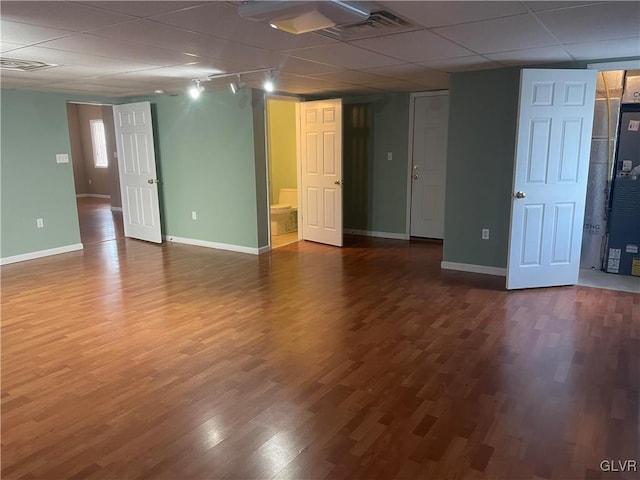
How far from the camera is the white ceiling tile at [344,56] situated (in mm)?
3329

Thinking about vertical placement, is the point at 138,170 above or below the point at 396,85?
below

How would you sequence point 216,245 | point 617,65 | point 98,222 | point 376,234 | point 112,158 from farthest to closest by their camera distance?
point 112,158, point 98,222, point 376,234, point 216,245, point 617,65

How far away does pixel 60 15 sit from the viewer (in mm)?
2439

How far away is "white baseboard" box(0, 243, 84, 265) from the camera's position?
225 inches

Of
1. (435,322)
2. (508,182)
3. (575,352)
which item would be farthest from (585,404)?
(508,182)

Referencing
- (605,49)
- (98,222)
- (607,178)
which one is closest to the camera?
(605,49)

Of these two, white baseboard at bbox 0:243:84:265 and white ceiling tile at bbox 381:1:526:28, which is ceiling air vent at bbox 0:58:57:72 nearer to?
white baseboard at bbox 0:243:84:265

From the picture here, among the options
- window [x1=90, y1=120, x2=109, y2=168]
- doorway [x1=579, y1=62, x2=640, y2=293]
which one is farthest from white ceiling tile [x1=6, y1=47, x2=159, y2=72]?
window [x1=90, y1=120, x2=109, y2=168]

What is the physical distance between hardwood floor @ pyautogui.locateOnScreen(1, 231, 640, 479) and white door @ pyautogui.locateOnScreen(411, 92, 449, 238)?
1943 mm

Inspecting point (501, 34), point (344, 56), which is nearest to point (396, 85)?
point (344, 56)

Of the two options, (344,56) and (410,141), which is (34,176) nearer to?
(344,56)

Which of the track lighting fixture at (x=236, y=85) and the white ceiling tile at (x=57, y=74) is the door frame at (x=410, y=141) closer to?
the track lighting fixture at (x=236, y=85)

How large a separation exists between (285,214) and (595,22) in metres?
5.32

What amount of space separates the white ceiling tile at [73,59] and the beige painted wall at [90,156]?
27.4ft
